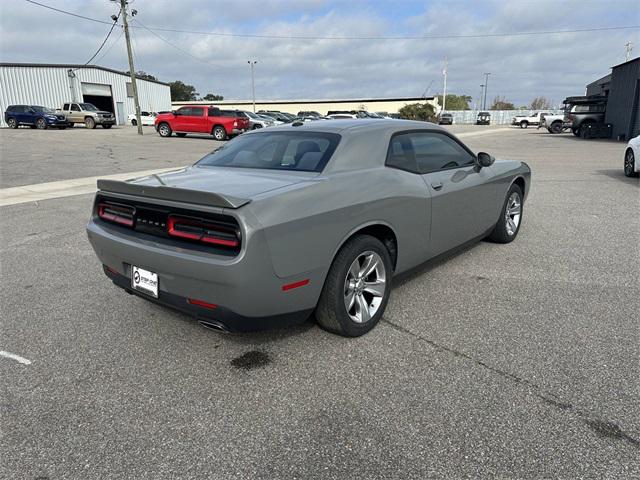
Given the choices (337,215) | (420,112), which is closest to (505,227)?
(337,215)

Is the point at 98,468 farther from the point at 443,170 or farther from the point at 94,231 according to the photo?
the point at 443,170

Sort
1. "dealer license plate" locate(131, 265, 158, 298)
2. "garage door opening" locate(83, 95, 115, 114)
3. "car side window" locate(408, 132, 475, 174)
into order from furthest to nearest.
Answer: "garage door opening" locate(83, 95, 115, 114)
"car side window" locate(408, 132, 475, 174)
"dealer license plate" locate(131, 265, 158, 298)

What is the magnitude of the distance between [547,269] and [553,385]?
90.1 inches

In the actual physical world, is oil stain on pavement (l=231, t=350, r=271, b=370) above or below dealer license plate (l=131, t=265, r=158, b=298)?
below

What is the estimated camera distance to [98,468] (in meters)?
2.14

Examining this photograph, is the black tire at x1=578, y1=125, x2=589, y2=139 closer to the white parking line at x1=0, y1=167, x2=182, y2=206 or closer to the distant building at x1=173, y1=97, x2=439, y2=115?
the white parking line at x1=0, y1=167, x2=182, y2=206

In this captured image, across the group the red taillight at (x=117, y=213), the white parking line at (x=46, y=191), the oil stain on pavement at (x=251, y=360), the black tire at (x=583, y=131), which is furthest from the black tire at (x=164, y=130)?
the oil stain on pavement at (x=251, y=360)

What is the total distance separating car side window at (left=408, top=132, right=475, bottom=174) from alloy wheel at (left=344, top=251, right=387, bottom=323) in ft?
3.32

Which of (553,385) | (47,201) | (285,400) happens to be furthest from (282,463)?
(47,201)

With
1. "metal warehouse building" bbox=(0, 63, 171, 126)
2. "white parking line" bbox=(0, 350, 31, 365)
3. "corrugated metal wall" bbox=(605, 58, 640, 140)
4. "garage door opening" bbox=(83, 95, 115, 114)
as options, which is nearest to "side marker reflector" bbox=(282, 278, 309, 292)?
"white parking line" bbox=(0, 350, 31, 365)

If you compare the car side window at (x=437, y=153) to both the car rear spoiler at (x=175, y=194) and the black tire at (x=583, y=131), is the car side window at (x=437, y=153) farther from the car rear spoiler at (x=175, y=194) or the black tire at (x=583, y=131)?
the black tire at (x=583, y=131)

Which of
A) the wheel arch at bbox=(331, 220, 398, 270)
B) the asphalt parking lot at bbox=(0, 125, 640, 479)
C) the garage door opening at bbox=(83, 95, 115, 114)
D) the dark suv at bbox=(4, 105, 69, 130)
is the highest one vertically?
the garage door opening at bbox=(83, 95, 115, 114)

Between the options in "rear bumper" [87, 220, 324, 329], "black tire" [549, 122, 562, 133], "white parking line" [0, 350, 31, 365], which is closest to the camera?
"rear bumper" [87, 220, 324, 329]

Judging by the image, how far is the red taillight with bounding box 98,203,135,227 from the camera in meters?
3.22
